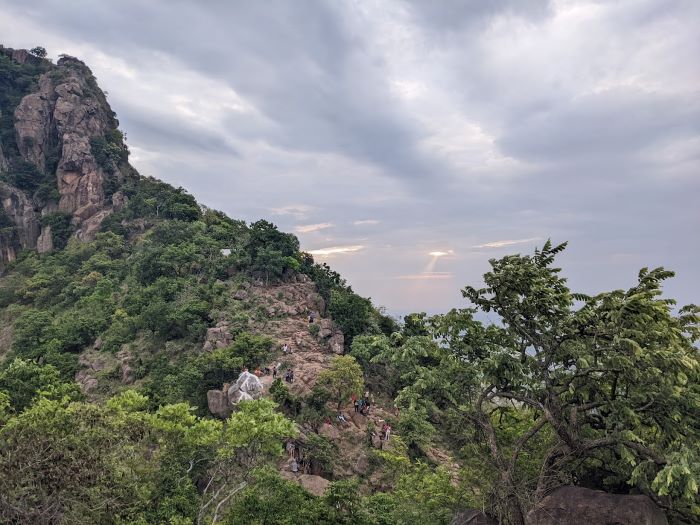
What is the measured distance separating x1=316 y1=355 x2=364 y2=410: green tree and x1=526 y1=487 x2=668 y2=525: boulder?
726 inches

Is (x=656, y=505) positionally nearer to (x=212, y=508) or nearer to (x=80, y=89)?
(x=212, y=508)

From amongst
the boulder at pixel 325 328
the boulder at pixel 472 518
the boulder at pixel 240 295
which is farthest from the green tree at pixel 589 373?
the boulder at pixel 240 295

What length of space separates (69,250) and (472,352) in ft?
236

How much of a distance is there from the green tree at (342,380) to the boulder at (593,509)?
60.5 feet

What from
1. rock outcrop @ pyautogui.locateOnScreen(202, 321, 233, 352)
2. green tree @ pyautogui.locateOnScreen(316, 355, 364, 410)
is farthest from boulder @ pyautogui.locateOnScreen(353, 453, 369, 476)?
rock outcrop @ pyautogui.locateOnScreen(202, 321, 233, 352)

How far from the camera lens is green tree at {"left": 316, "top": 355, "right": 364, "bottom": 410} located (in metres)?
29.5

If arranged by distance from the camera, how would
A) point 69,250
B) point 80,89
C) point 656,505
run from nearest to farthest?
point 656,505
point 69,250
point 80,89

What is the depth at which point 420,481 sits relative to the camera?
18.2 meters

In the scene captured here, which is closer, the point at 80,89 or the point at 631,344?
the point at 631,344

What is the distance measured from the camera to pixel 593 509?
11.3m

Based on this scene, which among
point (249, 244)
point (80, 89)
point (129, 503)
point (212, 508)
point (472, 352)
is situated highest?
point (80, 89)

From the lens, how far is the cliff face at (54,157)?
73812mm

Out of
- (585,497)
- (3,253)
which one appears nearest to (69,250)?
(3,253)

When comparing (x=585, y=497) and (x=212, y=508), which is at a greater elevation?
(x=585, y=497)
